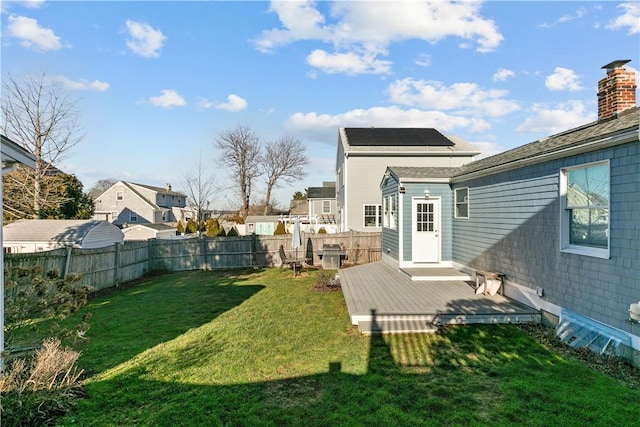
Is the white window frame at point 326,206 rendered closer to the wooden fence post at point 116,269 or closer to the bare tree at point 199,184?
the bare tree at point 199,184

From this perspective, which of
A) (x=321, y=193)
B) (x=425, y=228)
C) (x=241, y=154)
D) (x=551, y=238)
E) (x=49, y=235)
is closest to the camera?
(x=551, y=238)

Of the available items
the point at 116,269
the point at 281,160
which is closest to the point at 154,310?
the point at 116,269

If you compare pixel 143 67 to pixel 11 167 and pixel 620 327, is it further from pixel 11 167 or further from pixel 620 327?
pixel 620 327

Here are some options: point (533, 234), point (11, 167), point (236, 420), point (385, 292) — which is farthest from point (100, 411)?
point (533, 234)

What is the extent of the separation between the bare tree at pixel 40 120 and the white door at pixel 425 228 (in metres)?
14.7

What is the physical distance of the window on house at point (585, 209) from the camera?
5.27m

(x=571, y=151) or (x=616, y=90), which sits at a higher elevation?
(x=616, y=90)

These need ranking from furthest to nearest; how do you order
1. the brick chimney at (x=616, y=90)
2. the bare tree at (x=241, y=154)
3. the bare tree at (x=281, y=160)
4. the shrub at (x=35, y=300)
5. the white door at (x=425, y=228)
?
the bare tree at (x=281, y=160)
the bare tree at (x=241, y=154)
the white door at (x=425, y=228)
the brick chimney at (x=616, y=90)
the shrub at (x=35, y=300)

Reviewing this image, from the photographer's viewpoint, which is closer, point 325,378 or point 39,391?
point 39,391

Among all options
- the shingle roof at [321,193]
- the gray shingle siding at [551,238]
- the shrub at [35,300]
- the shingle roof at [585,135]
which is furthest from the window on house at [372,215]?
the shrub at [35,300]

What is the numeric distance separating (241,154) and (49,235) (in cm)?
2811

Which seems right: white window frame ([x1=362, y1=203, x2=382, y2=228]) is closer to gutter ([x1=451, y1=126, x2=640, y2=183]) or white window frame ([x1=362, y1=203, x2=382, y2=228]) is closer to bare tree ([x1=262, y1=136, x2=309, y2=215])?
gutter ([x1=451, y1=126, x2=640, y2=183])

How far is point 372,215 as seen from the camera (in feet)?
67.4

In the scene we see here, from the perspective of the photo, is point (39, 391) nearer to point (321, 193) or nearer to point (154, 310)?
point (154, 310)
